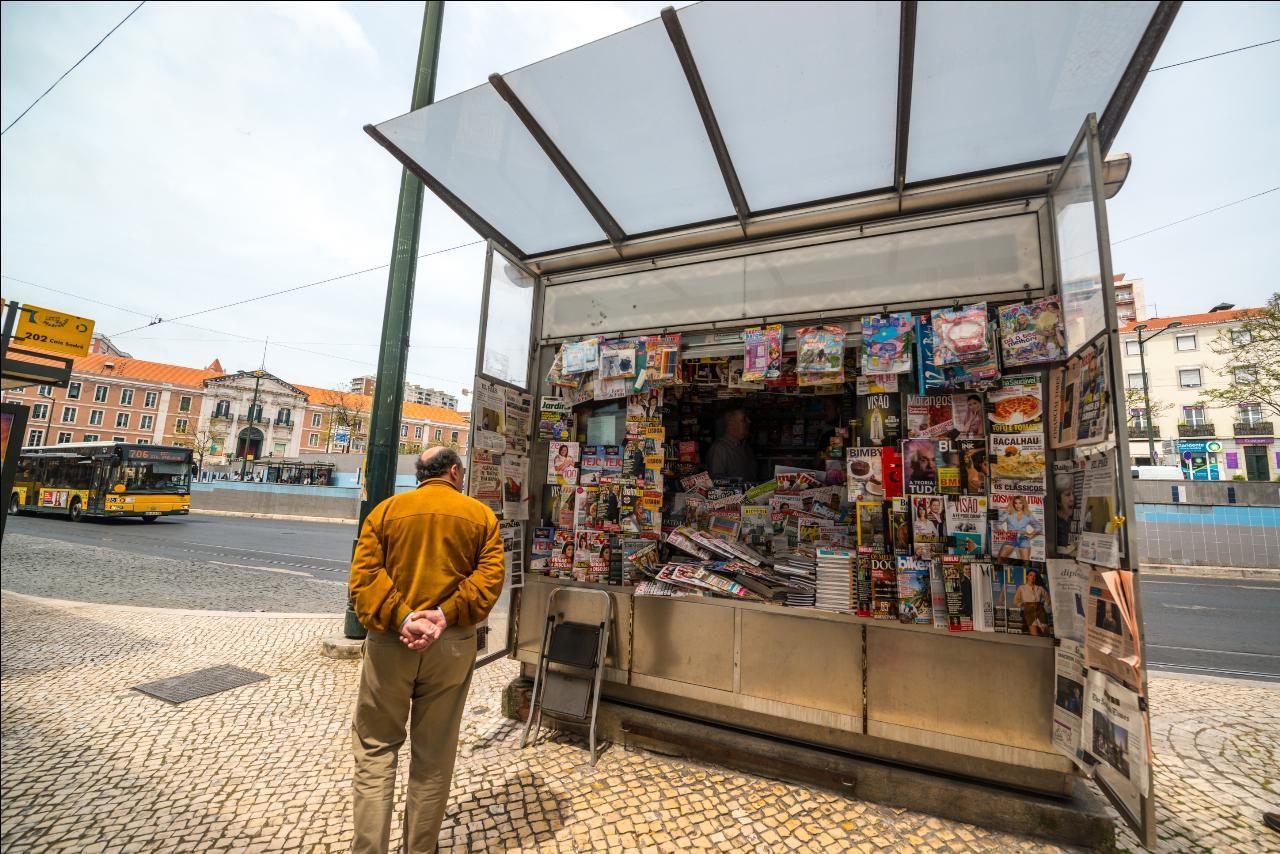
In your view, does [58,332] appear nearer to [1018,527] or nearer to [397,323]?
[397,323]

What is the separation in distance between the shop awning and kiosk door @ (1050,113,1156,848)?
0.31 meters

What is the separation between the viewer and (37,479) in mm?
18969

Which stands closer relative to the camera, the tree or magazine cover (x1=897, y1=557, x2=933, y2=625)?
magazine cover (x1=897, y1=557, x2=933, y2=625)

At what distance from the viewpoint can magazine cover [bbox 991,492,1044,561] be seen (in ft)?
8.63

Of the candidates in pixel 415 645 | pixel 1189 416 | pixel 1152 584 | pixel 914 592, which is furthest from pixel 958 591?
pixel 1189 416

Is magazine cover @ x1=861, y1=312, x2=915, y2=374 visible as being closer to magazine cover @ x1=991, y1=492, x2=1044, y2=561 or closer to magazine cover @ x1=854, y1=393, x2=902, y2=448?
magazine cover @ x1=854, y1=393, x2=902, y2=448

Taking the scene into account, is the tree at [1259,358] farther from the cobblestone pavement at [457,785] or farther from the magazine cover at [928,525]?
the magazine cover at [928,525]

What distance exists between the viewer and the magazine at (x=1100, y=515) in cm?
212

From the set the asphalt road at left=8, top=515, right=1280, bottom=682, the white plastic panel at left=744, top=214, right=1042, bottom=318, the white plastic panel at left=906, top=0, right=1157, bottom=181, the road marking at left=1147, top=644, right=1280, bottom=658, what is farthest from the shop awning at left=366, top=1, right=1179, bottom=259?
the road marking at left=1147, top=644, right=1280, bottom=658

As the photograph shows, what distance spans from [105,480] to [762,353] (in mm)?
23607

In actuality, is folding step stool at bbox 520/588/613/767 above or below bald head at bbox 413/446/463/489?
below

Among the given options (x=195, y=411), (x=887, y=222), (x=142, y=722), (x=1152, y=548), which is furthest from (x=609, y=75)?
(x=195, y=411)

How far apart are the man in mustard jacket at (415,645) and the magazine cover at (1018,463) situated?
2671mm

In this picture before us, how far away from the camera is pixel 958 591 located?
2.73 meters
